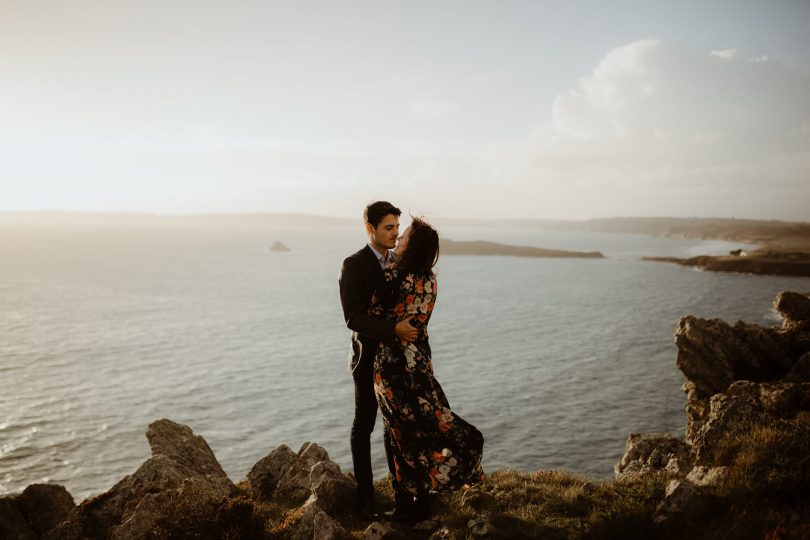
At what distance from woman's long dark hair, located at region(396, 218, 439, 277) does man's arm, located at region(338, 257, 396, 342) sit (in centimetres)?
57

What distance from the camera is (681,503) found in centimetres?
629

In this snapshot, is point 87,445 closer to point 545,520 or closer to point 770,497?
point 545,520

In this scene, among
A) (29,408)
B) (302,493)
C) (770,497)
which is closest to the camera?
(770,497)

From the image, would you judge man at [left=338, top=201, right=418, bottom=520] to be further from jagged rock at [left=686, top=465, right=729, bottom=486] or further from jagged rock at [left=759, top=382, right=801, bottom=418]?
jagged rock at [left=759, top=382, right=801, bottom=418]

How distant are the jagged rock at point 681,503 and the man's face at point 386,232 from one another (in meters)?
4.97

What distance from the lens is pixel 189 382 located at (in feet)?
132

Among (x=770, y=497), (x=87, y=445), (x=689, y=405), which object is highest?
(x=770, y=497)

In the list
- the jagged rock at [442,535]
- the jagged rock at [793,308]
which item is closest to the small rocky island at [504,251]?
the jagged rock at [793,308]

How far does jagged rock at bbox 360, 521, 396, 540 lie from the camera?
649cm

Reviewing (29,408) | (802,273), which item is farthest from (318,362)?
(802,273)

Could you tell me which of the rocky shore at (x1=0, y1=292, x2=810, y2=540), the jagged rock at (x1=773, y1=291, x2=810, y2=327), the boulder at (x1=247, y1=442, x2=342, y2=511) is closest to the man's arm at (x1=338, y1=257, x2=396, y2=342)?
the rocky shore at (x1=0, y1=292, x2=810, y2=540)

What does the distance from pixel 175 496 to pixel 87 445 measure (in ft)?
85.9

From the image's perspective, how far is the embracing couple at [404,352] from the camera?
20.2ft

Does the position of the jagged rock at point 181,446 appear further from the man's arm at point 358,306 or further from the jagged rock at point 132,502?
the man's arm at point 358,306
